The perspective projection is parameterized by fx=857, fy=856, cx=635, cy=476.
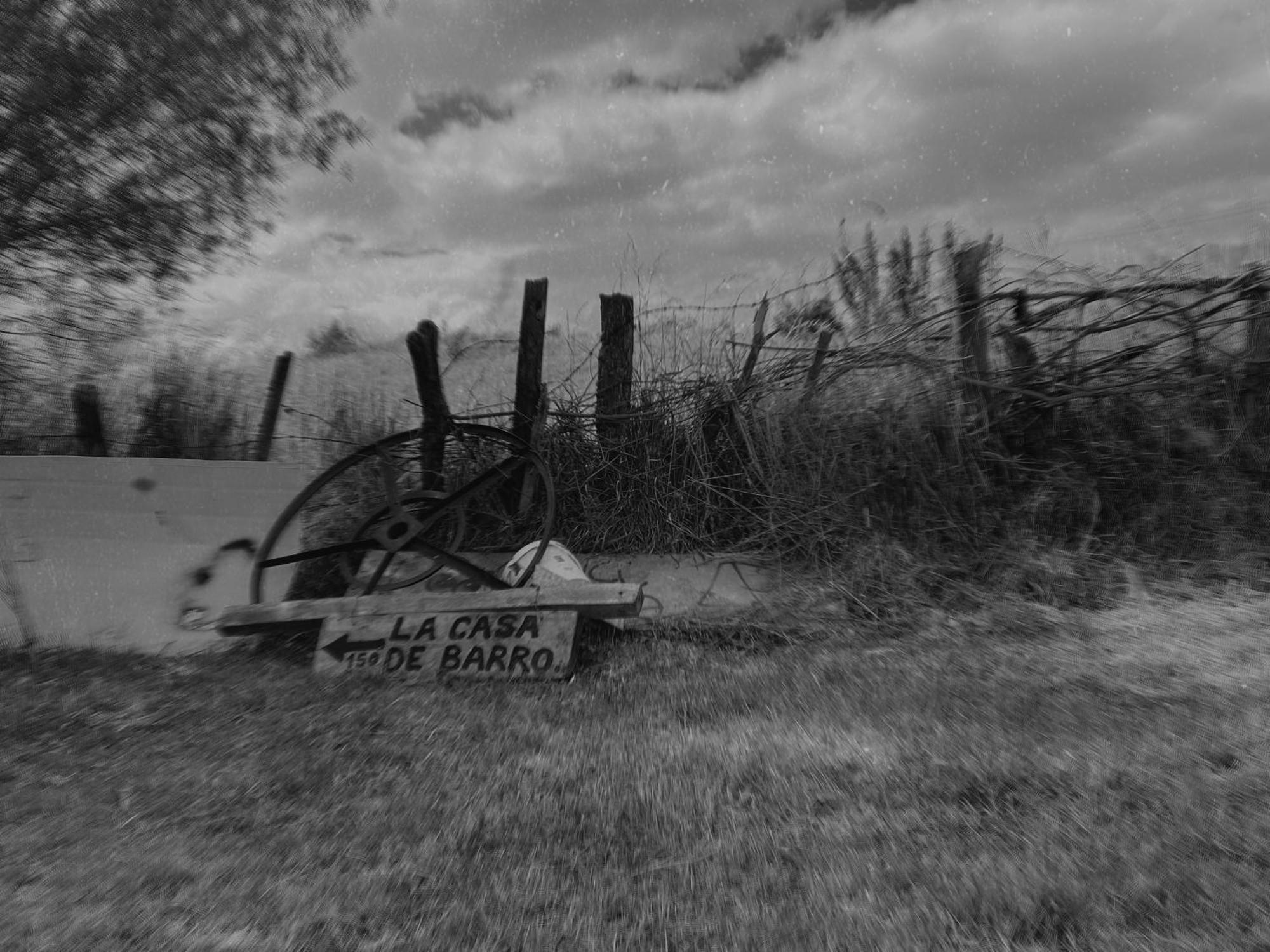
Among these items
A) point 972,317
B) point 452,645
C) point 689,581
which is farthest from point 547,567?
point 972,317

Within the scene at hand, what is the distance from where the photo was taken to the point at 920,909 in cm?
211

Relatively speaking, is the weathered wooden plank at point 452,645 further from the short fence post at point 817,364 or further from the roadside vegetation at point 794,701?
the short fence post at point 817,364

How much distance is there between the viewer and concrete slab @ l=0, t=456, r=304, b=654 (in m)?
5.16

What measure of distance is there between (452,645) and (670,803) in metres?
1.91

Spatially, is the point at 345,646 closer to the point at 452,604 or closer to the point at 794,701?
the point at 452,604

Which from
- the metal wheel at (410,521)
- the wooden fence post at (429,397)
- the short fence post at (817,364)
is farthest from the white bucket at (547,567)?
the short fence post at (817,364)

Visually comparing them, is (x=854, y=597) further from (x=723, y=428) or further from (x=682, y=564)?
(x=723, y=428)

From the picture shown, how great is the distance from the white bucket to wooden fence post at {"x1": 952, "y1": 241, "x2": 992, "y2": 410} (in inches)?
116

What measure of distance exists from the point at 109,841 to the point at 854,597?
3.76 m

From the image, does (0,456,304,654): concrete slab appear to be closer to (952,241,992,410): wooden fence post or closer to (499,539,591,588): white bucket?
(499,539,591,588): white bucket

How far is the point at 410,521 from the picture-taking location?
195 inches

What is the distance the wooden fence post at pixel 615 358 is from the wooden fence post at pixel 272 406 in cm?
251

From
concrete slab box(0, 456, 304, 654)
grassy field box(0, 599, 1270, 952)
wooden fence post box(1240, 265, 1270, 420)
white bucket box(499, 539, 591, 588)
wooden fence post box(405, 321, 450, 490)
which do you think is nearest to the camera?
grassy field box(0, 599, 1270, 952)

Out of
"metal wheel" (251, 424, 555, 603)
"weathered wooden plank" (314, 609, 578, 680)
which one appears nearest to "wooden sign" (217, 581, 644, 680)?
"weathered wooden plank" (314, 609, 578, 680)
